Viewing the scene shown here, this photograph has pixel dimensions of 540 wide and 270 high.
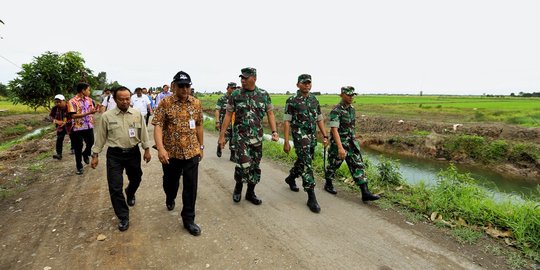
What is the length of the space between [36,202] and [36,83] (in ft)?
47.6

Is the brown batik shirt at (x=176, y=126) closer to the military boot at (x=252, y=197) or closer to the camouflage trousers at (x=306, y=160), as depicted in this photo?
the military boot at (x=252, y=197)

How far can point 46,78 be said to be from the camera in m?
15.5

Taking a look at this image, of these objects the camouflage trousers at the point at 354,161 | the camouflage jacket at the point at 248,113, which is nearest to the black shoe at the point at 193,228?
the camouflage jacket at the point at 248,113

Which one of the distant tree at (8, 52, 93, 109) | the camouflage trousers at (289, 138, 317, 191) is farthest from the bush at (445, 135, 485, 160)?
the distant tree at (8, 52, 93, 109)

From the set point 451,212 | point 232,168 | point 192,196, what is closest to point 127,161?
point 192,196

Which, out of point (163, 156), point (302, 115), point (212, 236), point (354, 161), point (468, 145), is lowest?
point (468, 145)

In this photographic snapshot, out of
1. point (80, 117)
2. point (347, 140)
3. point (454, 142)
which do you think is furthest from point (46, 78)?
point (454, 142)

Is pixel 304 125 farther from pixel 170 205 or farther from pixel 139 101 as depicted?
pixel 139 101

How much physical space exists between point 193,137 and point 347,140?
251cm

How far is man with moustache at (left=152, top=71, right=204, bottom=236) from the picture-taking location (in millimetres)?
3336

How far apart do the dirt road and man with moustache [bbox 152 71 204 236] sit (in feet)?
1.32

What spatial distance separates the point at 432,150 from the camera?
1355 cm

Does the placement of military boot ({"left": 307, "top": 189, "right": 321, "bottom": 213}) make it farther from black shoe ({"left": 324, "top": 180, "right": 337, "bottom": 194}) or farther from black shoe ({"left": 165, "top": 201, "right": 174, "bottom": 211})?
black shoe ({"left": 165, "top": 201, "right": 174, "bottom": 211})

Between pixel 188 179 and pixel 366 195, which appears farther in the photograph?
pixel 366 195
